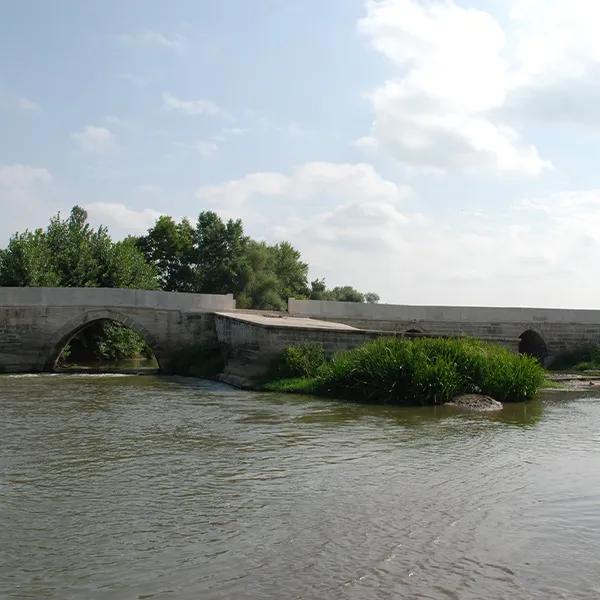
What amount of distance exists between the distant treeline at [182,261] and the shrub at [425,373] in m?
15.5

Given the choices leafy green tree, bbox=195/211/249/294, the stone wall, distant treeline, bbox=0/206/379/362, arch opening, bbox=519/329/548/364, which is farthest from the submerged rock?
leafy green tree, bbox=195/211/249/294

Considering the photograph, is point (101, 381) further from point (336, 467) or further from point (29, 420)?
point (336, 467)

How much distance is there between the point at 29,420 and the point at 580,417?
360 inches

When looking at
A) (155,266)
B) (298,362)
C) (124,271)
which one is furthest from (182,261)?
(298,362)

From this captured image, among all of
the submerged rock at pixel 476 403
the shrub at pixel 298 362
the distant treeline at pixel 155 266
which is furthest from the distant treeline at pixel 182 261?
the submerged rock at pixel 476 403

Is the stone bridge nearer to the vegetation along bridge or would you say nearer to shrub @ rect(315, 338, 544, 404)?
the vegetation along bridge

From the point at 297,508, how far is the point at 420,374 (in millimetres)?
8146

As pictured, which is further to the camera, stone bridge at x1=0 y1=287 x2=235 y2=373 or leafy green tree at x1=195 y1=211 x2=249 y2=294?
leafy green tree at x1=195 y1=211 x2=249 y2=294

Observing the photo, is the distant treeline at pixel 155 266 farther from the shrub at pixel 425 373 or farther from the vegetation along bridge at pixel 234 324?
the shrub at pixel 425 373

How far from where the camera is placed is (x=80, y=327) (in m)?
22.9

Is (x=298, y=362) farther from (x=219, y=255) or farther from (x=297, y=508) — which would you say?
(x=219, y=255)

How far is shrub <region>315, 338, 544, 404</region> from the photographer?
14.3 meters

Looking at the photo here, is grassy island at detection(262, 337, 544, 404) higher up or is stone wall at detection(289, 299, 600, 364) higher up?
stone wall at detection(289, 299, 600, 364)

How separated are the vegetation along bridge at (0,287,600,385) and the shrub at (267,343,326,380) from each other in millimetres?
237
